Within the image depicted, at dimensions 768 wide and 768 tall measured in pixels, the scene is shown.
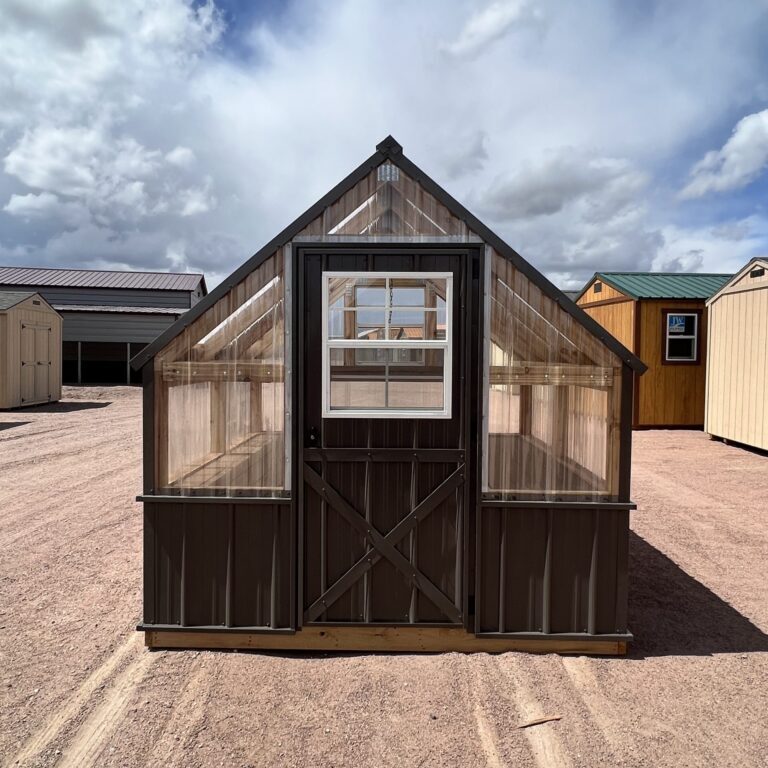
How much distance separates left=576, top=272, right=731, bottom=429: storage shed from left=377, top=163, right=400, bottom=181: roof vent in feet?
41.7

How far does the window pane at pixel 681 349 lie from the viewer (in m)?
15.1

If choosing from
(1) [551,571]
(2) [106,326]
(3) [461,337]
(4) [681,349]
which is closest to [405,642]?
(1) [551,571]

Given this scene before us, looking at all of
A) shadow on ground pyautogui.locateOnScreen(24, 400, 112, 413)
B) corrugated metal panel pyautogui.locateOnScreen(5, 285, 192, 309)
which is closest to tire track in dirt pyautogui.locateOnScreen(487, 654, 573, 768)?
shadow on ground pyautogui.locateOnScreen(24, 400, 112, 413)

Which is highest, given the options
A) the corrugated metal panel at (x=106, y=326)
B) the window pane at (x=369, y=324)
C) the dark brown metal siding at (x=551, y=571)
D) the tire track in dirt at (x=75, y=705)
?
the corrugated metal panel at (x=106, y=326)

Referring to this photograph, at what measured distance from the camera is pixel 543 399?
159 inches

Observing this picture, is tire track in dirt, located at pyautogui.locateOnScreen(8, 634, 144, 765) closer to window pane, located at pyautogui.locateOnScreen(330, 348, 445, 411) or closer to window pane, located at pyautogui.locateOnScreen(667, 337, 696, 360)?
window pane, located at pyautogui.locateOnScreen(330, 348, 445, 411)

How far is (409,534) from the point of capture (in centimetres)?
404

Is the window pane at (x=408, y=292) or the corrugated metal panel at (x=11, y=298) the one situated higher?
the corrugated metal panel at (x=11, y=298)

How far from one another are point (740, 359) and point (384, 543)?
11.8m

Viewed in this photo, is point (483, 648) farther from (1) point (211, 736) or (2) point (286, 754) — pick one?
(1) point (211, 736)

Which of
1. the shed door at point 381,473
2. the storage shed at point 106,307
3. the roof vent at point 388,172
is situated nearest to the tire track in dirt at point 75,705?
the shed door at point 381,473

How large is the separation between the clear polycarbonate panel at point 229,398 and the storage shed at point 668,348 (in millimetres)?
13142

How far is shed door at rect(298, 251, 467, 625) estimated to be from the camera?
3975 millimetres

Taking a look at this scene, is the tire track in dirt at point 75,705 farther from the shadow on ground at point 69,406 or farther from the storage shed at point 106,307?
the storage shed at point 106,307
